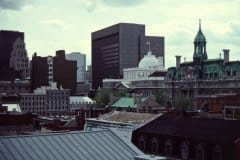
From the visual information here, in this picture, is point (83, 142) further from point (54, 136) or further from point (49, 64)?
point (49, 64)

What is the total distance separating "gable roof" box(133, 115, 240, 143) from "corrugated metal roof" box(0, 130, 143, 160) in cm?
1386

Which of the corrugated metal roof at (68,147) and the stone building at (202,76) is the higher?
the stone building at (202,76)

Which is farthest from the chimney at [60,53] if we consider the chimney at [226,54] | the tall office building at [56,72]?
the chimney at [226,54]

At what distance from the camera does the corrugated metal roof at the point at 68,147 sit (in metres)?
19.9

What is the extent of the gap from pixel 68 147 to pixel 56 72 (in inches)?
5381

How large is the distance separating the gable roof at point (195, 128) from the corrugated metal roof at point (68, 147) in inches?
546

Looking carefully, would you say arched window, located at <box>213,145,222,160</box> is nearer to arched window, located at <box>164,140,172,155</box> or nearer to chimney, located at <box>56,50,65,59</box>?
arched window, located at <box>164,140,172,155</box>

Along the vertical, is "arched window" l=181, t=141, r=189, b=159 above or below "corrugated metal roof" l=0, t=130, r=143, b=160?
below

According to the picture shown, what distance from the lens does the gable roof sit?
3478cm

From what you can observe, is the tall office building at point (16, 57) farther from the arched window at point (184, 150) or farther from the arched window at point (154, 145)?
the arched window at point (184, 150)

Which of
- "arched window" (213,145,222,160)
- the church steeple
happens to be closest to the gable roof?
"arched window" (213,145,222,160)

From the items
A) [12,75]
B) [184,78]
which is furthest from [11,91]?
[184,78]

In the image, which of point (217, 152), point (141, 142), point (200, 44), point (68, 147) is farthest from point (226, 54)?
point (68, 147)

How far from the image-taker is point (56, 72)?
156250 mm
